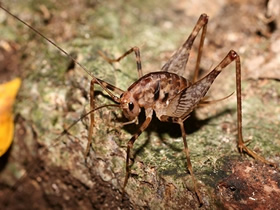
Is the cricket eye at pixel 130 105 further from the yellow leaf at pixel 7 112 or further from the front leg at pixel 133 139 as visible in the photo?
the yellow leaf at pixel 7 112

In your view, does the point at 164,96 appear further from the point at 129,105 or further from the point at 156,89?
the point at 129,105

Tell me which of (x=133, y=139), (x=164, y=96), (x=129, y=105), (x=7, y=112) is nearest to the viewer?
(x=133, y=139)

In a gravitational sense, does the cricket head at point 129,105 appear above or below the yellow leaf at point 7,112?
above

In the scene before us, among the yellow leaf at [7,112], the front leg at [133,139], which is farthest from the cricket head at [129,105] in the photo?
the yellow leaf at [7,112]

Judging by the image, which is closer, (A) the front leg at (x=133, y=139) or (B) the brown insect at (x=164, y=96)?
(A) the front leg at (x=133, y=139)

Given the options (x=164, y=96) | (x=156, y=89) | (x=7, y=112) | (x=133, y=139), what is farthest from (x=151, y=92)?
(x=7, y=112)

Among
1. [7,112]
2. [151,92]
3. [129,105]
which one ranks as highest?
[151,92]

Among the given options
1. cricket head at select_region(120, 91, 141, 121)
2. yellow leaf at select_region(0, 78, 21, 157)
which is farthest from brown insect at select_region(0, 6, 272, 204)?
yellow leaf at select_region(0, 78, 21, 157)

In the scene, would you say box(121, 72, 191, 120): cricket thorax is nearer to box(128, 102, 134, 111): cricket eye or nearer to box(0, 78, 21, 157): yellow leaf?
box(128, 102, 134, 111): cricket eye
